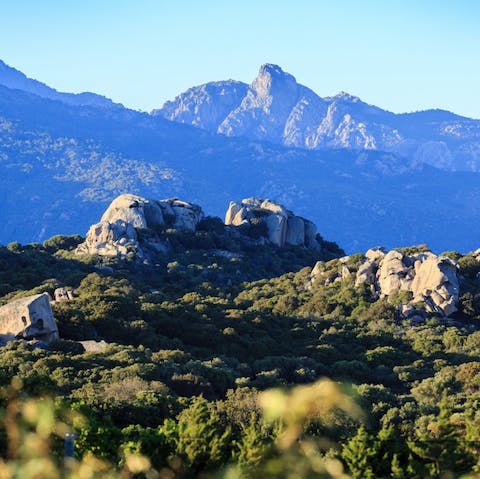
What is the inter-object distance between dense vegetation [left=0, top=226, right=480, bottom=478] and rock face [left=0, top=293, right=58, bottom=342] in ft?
5.05

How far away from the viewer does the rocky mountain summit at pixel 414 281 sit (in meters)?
60.3

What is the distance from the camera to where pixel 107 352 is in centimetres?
4200

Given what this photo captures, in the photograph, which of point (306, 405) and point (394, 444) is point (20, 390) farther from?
point (306, 405)

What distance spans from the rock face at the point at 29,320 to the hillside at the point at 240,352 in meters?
1.13

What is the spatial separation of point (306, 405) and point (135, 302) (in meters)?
45.2

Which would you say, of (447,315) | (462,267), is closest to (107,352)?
(447,315)

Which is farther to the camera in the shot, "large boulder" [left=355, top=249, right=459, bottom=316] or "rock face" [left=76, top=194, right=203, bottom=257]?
"rock face" [left=76, top=194, right=203, bottom=257]

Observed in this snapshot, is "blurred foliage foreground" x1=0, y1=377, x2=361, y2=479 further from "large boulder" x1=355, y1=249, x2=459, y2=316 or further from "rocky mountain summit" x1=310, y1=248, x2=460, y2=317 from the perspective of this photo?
"large boulder" x1=355, y1=249, x2=459, y2=316

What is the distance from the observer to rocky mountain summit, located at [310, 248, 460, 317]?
198 ft

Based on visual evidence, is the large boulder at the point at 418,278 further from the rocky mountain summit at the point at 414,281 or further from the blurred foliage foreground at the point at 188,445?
the blurred foliage foreground at the point at 188,445

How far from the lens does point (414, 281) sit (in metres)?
62.7

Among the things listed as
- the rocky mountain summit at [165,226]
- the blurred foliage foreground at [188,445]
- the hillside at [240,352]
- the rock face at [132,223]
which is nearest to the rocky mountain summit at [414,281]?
the hillside at [240,352]

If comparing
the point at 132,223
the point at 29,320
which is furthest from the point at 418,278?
the point at 132,223

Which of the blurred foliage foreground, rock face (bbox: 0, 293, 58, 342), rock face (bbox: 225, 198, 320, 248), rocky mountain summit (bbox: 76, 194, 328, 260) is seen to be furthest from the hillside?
rock face (bbox: 225, 198, 320, 248)
